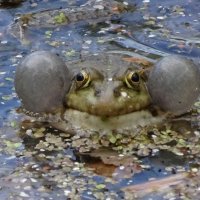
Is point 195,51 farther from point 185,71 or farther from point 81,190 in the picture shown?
point 81,190

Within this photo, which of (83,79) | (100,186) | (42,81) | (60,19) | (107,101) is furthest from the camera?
(60,19)

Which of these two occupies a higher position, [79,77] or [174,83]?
[79,77]

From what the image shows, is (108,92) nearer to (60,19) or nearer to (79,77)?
Result: (79,77)

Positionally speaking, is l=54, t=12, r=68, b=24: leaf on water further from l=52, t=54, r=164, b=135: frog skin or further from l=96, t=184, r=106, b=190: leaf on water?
l=96, t=184, r=106, b=190: leaf on water

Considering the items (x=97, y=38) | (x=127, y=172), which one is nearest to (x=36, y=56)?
(x=127, y=172)

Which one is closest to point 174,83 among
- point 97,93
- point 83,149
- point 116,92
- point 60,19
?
point 116,92

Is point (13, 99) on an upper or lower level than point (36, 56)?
lower

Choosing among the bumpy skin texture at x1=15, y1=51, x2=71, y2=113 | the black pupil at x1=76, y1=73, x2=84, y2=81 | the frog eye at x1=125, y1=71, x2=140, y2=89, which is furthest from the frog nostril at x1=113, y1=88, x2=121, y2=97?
the bumpy skin texture at x1=15, y1=51, x2=71, y2=113
